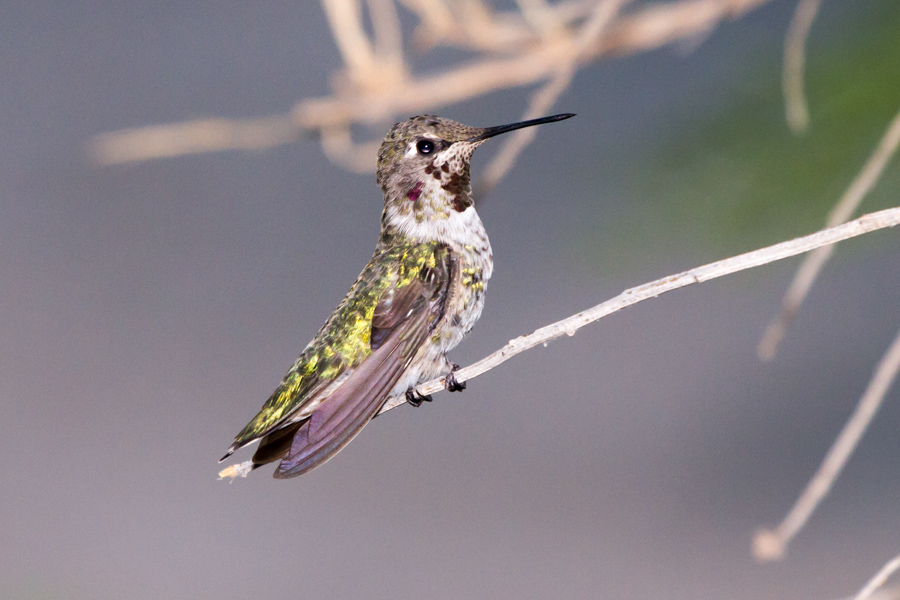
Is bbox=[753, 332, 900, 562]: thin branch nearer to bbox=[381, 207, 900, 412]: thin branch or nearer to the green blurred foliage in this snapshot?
bbox=[381, 207, 900, 412]: thin branch

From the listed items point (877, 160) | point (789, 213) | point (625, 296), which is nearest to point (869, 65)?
point (789, 213)

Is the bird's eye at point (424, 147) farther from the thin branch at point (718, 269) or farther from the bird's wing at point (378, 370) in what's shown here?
the thin branch at point (718, 269)

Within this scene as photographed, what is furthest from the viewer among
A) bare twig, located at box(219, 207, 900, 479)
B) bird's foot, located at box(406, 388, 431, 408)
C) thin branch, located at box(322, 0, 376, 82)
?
thin branch, located at box(322, 0, 376, 82)

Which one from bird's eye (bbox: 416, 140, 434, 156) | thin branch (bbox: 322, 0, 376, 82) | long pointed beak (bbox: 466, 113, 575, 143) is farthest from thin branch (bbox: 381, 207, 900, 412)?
thin branch (bbox: 322, 0, 376, 82)

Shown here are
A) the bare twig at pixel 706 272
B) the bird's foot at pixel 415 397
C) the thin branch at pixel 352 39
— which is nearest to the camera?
the bare twig at pixel 706 272

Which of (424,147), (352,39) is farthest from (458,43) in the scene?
(424,147)

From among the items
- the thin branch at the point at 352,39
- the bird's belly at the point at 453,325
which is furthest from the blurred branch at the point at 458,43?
the bird's belly at the point at 453,325

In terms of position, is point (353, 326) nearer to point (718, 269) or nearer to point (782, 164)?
point (718, 269)
